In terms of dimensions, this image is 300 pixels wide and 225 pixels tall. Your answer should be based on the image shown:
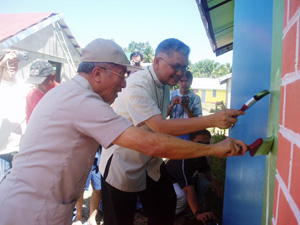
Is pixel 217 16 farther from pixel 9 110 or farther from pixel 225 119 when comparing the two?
pixel 9 110

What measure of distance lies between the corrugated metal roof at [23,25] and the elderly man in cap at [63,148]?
6.67m

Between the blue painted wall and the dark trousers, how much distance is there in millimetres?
562

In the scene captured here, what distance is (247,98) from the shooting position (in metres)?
1.87

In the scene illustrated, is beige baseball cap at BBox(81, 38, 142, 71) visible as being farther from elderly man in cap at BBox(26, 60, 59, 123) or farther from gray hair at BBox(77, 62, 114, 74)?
elderly man in cap at BBox(26, 60, 59, 123)

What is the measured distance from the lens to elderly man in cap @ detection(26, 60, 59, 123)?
10.1 feet

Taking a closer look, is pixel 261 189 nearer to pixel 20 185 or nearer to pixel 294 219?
pixel 294 219

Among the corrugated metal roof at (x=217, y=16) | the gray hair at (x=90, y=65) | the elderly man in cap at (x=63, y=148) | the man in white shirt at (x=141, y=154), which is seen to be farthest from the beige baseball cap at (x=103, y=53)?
the corrugated metal roof at (x=217, y=16)

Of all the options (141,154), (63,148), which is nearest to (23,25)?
(141,154)

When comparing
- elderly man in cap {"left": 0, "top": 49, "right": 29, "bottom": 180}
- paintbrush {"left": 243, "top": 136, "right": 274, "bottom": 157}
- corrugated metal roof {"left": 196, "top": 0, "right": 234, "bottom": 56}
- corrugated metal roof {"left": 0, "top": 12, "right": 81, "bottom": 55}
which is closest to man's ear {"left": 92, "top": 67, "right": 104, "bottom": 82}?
paintbrush {"left": 243, "top": 136, "right": 274, "bottom": 157}

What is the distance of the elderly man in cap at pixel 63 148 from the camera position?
1.23m

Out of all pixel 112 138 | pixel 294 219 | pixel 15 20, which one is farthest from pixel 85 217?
pixel 15 20

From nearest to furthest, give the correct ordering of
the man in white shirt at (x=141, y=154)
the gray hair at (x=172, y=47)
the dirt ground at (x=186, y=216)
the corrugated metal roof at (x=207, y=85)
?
the man in white shirt at (x=141, y=154) < the gray hair at (x=172, y=47) < the dirt ground at (x=186, y=216) < the corrugated metal roof at (x=207, y=85)

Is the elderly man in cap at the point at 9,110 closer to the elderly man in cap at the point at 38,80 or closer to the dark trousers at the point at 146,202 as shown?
the elderly man in cap at the point at 38,80

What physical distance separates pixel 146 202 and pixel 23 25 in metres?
8.26
